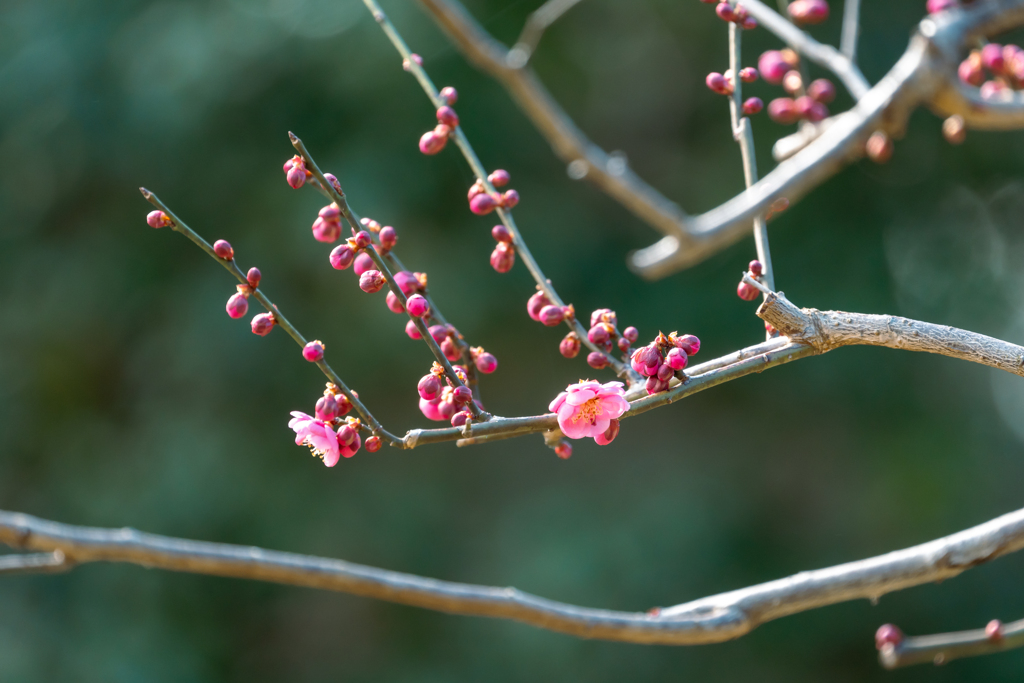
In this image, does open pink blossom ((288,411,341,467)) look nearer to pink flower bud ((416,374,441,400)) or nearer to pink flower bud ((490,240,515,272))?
pink flower bud ((416,374,441,400))

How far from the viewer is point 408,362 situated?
237 cm

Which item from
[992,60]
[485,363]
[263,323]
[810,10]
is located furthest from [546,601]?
[992,60]

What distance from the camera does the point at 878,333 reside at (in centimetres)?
49

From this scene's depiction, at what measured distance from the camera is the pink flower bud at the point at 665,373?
0.46 metres

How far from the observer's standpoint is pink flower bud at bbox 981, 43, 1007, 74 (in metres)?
0.91

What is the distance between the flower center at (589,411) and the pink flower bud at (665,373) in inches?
1.6

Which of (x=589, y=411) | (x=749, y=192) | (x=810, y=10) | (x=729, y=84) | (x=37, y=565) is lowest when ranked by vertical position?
(x=37, y=565)

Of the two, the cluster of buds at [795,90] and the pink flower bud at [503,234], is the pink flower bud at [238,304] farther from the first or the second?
the cluster of buds at [795,90]

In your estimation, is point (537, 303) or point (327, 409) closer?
point (327, 409)

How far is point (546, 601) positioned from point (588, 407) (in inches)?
8.8

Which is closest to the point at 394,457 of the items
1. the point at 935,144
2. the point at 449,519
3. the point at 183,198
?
the point at 449,519

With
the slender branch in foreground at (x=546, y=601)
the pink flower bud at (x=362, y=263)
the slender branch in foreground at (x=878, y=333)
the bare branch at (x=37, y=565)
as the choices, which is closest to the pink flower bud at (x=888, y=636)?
the slender branch in foreground at (x=546, y=601)

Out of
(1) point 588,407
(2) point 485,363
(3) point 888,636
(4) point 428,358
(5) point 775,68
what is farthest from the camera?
(4) point 428,358

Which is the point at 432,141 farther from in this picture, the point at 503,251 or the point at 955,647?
the point at 955,647
